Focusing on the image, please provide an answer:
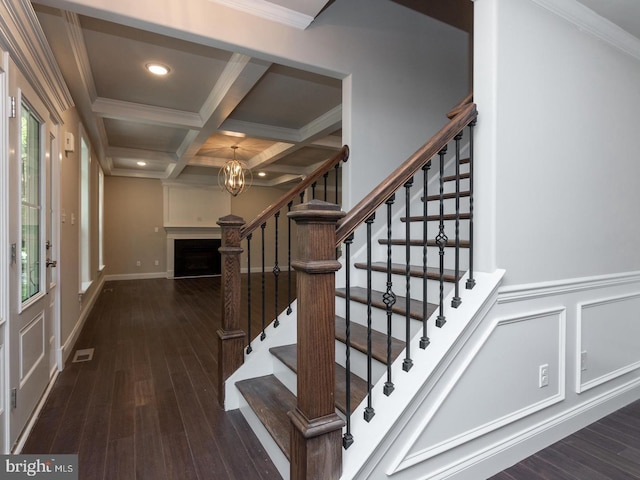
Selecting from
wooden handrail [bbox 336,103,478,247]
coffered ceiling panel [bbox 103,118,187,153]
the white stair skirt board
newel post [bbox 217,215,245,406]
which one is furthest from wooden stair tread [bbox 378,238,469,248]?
coffered ceiling panel [bbox 103,118,187,153]

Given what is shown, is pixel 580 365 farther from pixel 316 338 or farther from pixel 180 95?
pixel 180 95

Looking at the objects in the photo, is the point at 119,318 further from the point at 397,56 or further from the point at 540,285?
the point at 540,285

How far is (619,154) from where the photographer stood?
228 centimetres

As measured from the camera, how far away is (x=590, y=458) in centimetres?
183

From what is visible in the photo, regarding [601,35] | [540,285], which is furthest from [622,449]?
[601,35]

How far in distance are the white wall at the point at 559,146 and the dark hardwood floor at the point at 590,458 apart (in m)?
0.92

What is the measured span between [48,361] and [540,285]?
3.31 m

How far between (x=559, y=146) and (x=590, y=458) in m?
1.63

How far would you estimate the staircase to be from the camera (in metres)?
1.44

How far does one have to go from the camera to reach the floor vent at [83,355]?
319 cm

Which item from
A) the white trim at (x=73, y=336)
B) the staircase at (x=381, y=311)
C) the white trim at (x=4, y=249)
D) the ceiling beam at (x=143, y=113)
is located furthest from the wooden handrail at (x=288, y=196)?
the ceiling beam at (x=143, y=113)

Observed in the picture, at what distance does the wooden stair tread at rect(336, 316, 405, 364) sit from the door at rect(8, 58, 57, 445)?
172 centimetres

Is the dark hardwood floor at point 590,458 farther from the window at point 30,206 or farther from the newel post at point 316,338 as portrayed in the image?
the window at point 30,206

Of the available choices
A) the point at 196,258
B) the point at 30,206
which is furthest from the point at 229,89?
the point at 196,258
